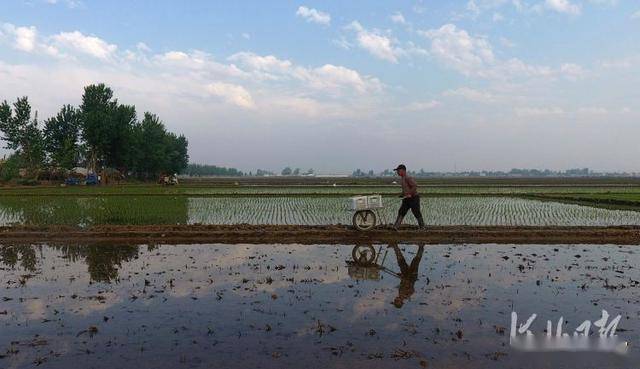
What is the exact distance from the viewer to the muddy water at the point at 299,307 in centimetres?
500

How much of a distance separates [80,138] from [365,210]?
5759cm

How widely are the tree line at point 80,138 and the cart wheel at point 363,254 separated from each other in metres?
51.9

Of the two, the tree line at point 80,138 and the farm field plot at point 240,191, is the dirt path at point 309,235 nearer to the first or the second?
the farm field plot at point 240,191

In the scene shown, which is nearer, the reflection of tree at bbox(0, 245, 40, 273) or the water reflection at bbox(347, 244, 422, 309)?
the water reflection at bbox(347, 244, 422, 309)

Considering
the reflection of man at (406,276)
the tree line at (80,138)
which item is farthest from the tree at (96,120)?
the reflection of man at (406,276)

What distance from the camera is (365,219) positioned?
13938 mm

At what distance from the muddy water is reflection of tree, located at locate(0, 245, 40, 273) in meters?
0.07

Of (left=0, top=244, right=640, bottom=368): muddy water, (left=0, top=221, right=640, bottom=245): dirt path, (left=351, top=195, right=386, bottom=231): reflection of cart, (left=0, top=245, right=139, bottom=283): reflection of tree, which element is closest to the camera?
(left=0, top=244, right=640, bottom=368): muddy water

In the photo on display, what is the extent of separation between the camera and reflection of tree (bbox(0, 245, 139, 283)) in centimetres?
903

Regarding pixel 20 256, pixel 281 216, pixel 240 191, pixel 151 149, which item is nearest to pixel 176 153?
pixel 151 149

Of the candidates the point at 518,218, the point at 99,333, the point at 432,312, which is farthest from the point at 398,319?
the point at 518,218

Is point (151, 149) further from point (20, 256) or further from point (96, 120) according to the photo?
point (20, 256)

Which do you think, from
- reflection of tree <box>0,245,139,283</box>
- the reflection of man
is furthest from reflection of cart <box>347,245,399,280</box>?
reflection of tree <box>0,245,139,283</box>

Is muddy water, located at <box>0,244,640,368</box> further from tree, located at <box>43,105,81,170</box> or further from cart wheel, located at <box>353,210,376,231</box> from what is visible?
tree, located at <box>43,105,81,170</box>
